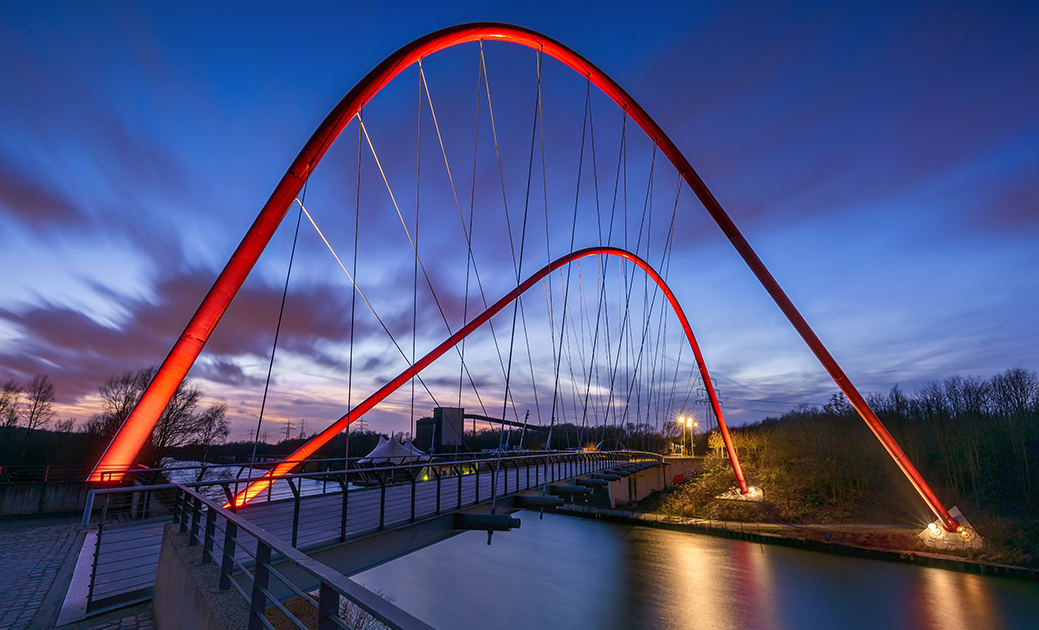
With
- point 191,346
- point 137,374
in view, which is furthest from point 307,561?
point 137,374

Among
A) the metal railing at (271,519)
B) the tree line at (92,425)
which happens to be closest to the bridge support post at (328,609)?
the metal railing at (271,519)

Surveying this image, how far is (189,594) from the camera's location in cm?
394

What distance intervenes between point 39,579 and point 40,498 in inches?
397

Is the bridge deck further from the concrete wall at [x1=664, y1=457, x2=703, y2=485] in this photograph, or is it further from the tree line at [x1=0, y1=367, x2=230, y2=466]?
the concrete wall at [x1=664, y1=457, x2=703, y2=485]

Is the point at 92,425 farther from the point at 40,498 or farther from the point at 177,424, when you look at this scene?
the point at 40,498

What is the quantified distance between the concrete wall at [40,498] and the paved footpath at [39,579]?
1.91m

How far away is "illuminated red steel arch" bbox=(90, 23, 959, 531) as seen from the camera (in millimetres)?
7957

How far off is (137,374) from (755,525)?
141ft

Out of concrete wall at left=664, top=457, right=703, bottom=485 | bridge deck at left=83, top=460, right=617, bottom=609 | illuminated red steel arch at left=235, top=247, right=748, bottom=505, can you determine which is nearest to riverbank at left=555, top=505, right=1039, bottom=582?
illuminated red steel arch at left=235, top=247, right=748, bottom=505

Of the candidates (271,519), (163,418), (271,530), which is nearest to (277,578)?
(271,530)

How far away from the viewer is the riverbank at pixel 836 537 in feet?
68.0

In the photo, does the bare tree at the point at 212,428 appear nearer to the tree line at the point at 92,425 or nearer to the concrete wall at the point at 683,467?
the tree line at the point at 92,425

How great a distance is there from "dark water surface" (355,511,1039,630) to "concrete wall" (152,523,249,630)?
15954mm

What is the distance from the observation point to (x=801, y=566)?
76.4ft
